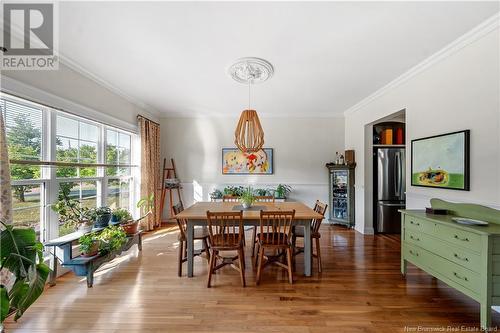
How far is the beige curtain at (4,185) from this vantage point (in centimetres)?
181

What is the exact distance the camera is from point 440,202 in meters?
2.42

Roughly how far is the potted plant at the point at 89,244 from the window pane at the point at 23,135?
86 centimetres

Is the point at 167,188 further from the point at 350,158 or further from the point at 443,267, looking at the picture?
the point at 443,267

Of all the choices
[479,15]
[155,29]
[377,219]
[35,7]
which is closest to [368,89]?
[479,15]

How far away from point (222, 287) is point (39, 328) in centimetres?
157

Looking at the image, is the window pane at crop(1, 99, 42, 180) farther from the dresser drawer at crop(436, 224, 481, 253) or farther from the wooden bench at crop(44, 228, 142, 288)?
the dresser drawer at crop(436, 224, 481, 253)

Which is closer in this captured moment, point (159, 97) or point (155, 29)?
point (155, 29)

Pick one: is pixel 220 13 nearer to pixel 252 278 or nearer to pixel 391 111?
pixel 252 278

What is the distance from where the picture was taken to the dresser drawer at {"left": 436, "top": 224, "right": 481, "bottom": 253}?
1716 millimetres

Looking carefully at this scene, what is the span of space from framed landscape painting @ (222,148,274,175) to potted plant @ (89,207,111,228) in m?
2.70

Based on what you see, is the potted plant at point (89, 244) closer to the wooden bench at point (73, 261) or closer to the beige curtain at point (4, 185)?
the wooden bench at point (73, 261)

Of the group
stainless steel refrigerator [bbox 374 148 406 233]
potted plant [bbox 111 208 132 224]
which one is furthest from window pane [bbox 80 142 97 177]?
stainless steel refrigerator [bbox 374 148 406 233]

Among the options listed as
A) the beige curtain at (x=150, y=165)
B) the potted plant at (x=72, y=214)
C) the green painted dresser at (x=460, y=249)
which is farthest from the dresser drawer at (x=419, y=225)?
the beige curtain at (x=150, y=165)

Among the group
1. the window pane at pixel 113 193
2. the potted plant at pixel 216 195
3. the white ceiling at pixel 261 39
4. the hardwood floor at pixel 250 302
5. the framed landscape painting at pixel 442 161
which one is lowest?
the hardwood floor at pixel 250 302
